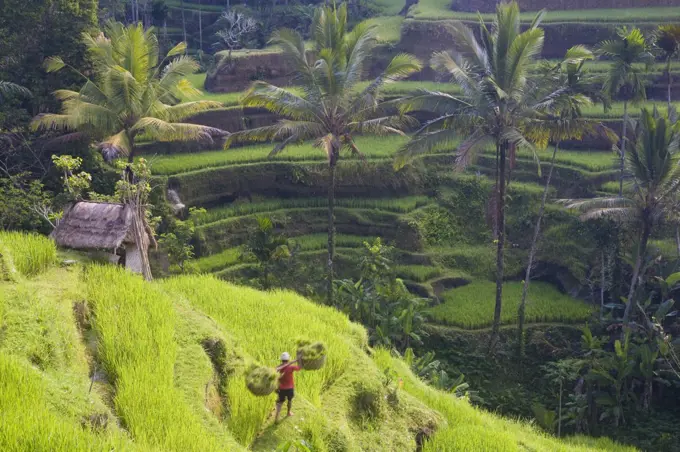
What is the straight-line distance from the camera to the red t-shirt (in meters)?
6.34

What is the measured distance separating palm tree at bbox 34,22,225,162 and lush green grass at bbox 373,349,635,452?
6.61 metres

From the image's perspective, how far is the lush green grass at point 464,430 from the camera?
767cm

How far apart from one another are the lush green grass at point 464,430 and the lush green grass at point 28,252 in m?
4.25

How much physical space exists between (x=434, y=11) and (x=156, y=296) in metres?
22.3

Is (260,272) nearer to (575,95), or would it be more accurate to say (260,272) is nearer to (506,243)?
(506,243)

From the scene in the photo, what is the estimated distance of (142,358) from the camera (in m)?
6.45

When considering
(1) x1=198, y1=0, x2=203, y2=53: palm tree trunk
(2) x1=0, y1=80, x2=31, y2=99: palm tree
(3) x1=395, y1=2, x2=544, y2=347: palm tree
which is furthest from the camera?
(1) x1=198, y1=0, x2=203, y2=53: palm tree trunk

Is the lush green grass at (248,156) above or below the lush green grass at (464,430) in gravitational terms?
above

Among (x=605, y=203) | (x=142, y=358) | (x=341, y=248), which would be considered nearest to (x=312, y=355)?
(x=142, y=358)

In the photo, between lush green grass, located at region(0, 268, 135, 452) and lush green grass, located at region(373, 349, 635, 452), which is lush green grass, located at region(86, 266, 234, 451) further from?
lush green grass, located at region(373, 349, 635, 452)

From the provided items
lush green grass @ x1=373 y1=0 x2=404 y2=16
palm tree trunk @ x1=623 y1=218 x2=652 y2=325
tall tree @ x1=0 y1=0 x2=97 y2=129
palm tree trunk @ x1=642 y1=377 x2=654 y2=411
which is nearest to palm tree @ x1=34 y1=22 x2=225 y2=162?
tall tree @ x1=0 y1=0 x2=97 y2=129

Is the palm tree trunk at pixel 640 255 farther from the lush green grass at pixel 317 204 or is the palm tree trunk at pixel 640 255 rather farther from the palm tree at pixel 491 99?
the lush green grass at pixel 317 204

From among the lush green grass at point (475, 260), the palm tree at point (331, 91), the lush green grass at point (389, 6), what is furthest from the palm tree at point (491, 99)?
the lush green grass at point (389, 6)

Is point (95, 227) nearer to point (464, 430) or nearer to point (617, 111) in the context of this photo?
point (464, 430)
